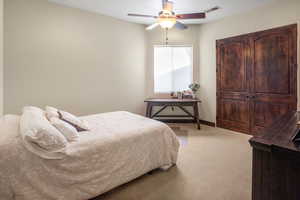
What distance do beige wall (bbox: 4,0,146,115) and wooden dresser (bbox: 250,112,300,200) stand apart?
3.60 meters

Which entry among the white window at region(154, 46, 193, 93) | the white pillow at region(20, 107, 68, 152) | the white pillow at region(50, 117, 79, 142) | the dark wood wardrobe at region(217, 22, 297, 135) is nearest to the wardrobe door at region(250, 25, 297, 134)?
the dark wood wardrobe at region(217, 22, 297, 135)

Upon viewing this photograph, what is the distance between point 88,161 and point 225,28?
4.21 metres

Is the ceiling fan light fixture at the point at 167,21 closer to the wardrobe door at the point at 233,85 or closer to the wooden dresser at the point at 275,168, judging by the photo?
the wardrobe door at the point at 233,85

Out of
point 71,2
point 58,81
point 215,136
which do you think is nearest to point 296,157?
point 215,136

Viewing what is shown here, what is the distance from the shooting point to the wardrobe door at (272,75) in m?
3.47

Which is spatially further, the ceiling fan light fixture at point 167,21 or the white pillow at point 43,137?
the ceiling fan light fixture at point 167,21

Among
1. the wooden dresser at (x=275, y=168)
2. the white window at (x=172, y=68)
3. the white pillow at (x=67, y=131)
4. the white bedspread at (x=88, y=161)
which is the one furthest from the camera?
the white window at (x=172, y=68)

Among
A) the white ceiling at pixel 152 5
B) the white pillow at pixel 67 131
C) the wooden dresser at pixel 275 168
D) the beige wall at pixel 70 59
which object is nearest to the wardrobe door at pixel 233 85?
the white ceiling at pixel 152 5

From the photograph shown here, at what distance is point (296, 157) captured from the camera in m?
1.03

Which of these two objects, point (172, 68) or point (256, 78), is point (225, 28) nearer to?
point (256, 78)

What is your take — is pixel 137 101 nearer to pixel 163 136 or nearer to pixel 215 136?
pixel 215 136

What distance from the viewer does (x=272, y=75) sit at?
373 centimetres

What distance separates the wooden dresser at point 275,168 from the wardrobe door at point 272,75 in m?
2.76

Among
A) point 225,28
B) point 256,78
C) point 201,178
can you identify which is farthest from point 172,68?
point 201,178
